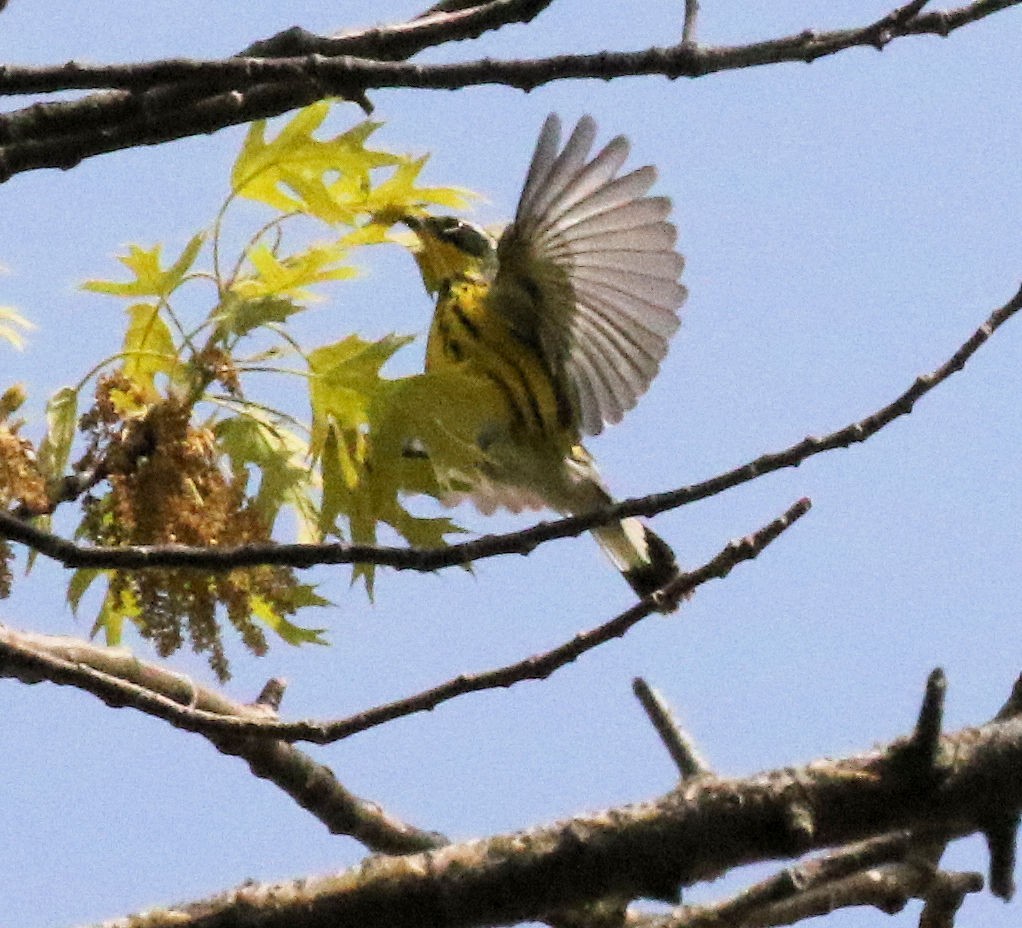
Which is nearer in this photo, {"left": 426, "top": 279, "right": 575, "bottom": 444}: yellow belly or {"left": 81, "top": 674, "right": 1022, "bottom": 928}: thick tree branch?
{"left": 81, "top": 674, "right": 1022, "bottom": 928}: thick tree branch

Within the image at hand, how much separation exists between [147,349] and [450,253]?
169 cm

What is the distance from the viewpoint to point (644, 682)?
2.86 meters

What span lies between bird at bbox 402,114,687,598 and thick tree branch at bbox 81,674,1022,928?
2109mm

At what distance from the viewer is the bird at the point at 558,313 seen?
14.3ft

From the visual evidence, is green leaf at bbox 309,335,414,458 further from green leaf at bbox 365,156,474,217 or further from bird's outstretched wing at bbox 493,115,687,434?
bird's outstretched wing at bbox 493,115,687,434

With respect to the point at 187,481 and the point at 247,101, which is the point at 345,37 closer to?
the point at 247,101

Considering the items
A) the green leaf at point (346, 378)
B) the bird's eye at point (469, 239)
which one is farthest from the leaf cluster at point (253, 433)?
the bird's eye at point (469, 239)

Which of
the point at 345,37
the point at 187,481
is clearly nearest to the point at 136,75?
the point at 345,37

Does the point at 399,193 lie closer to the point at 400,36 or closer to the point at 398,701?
the point at 400,36

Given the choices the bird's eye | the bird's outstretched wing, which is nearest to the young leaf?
the bird's outstretched wing

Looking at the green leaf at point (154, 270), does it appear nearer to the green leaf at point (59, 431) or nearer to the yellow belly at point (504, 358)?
the green leaf at point (59, 431)

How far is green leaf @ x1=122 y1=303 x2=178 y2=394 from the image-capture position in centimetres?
296

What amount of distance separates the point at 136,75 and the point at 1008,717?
1.41m

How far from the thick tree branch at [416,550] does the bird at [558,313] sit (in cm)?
215
